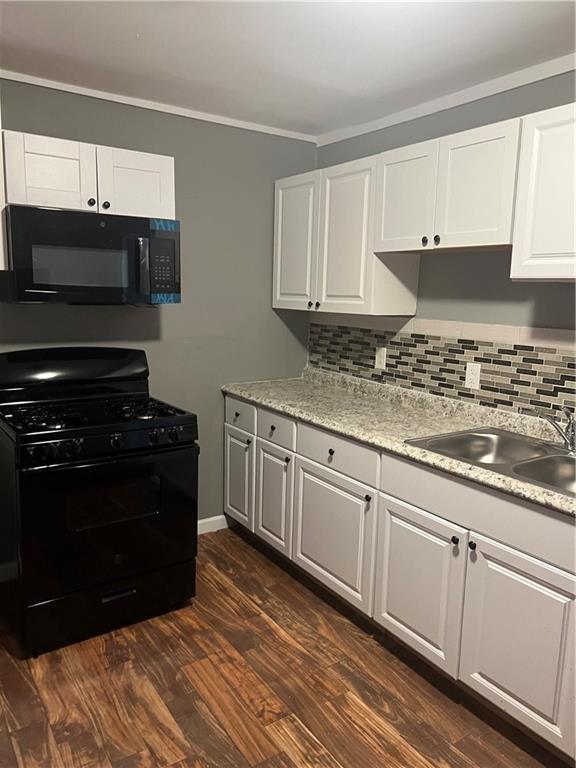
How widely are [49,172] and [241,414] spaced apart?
1.51m

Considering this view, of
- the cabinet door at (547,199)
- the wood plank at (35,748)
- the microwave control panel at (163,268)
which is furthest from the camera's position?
the microwave control panel at (163,268)

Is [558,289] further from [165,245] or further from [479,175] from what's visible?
[165,245]

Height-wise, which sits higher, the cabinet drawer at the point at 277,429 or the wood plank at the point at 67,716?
the cabinet drawer at the point at 277,429

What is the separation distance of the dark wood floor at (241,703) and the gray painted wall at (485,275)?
1.48 metres

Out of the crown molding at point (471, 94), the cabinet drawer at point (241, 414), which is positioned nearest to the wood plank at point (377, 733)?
the cabinet drawer at point (241, 414)

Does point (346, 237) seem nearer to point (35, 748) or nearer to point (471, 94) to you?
point (471, 94)

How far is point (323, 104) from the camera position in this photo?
9.33 feet

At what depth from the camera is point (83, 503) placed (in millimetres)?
2297

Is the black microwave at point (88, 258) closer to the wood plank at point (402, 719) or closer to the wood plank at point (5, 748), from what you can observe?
the wood plank at point (5, 748)

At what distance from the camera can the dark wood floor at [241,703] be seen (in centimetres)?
183

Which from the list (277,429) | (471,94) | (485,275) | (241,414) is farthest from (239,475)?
(471,94)

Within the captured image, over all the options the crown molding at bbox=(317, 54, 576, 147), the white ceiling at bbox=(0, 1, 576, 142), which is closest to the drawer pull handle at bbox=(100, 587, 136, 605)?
the white ceiling at bbox=(0, 1, 576, 142)

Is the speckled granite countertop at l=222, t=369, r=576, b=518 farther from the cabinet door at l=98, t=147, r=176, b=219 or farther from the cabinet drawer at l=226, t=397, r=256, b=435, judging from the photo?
the cabinet door at l=98, t=147, r=176, b=219

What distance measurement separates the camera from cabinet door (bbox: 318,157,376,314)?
274 cm
